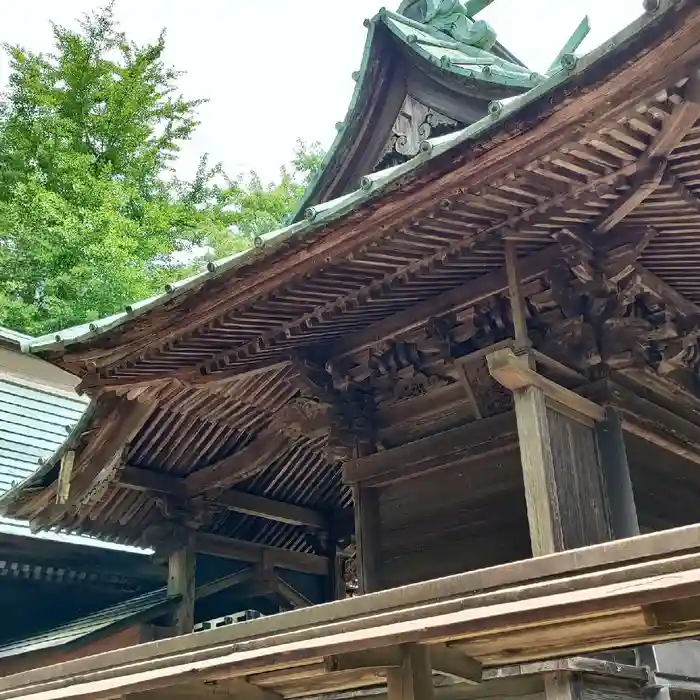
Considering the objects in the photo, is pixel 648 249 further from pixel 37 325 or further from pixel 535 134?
pixel 37 325

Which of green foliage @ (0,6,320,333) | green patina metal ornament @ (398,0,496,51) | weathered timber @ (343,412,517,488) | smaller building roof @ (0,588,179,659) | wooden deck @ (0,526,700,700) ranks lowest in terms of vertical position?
wooden deck @ (0,526,700,700)

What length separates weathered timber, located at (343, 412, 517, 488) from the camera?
4.60 m

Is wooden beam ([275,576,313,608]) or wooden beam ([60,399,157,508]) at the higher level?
wooden beam ([60,399,157,508])

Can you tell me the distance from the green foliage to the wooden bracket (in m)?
12.2

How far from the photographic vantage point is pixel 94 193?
1581cm

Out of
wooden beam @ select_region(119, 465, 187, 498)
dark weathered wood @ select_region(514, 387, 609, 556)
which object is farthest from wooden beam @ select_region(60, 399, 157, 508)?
dark weathered wood @ select_region(514, 387, 609, 556)

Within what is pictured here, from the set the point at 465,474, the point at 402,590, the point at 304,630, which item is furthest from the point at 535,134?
the point at 465,474

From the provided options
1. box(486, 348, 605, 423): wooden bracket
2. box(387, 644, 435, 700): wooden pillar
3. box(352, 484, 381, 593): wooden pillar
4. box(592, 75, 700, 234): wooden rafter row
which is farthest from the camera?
box(352, 484, 381, 593): wooden pillar

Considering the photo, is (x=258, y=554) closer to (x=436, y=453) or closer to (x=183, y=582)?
(x=183, y=582)

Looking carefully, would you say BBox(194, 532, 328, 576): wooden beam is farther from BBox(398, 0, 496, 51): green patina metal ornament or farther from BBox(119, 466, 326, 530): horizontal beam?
BBox(398, 0, 496, 51): green patina metal ornament

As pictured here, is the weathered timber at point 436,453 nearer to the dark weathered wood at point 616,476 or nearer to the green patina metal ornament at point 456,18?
the dark weathered wood at point 616,476

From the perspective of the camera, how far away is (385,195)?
3424mm

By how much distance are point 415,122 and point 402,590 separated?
4064mm

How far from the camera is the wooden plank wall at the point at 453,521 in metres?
4.53
